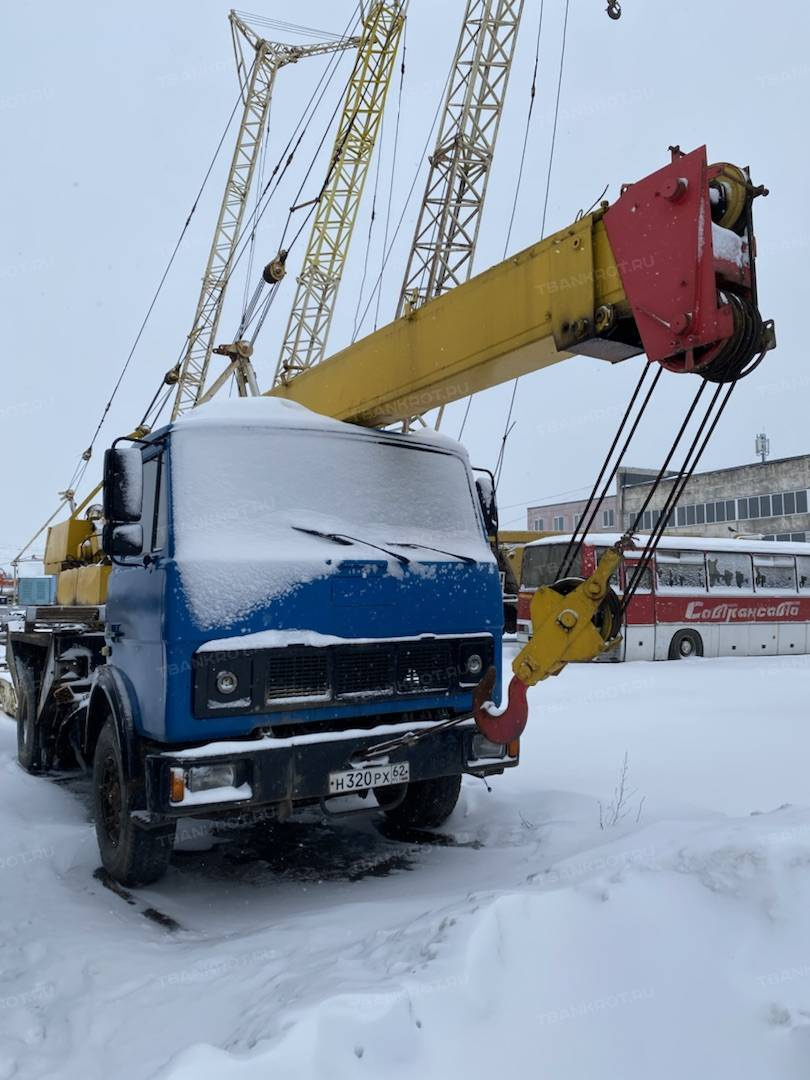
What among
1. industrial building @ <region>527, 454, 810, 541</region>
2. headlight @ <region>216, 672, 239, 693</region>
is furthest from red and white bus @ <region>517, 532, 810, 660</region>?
industrial building @ <region>527, 454, 810, 541</region>

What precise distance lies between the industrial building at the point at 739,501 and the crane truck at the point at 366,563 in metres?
34.8

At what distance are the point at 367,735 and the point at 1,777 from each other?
4.18m

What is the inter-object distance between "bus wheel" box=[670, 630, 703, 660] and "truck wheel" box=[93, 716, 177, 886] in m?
14.6

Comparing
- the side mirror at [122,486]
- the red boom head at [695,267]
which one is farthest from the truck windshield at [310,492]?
the red boom head at [695,267]

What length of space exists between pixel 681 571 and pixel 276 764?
15.1 m

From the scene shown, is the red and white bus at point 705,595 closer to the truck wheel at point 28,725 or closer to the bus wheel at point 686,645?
the bus wheel at point 686,645

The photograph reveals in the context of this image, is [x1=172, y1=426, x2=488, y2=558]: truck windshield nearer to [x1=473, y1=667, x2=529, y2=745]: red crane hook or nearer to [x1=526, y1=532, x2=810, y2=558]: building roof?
[x1=473, y1=667, x2=529, y2=745]: red crane hook

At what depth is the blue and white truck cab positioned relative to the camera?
12.9 ft

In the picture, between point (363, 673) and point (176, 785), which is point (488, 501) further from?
point (176, 785)

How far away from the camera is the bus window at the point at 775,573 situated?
18.5 metres

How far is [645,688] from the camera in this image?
12.0m

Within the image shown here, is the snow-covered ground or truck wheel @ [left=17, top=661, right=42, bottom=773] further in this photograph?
truck wheel @ [left=17, top=661, right=42, bottom=773]

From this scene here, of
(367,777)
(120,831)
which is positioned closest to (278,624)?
(367,777)

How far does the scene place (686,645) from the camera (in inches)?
693
